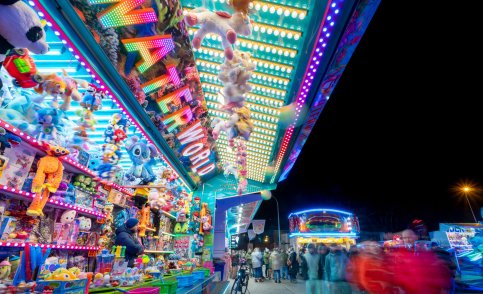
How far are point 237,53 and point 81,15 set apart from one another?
2.01m

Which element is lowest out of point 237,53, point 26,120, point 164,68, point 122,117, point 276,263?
point 276,263

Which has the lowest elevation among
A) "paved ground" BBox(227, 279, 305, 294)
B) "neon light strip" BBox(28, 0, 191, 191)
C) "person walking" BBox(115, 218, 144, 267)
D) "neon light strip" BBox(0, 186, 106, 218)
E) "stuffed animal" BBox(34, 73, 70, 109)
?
"paved ground" BBox(227, 279, 305, 294)

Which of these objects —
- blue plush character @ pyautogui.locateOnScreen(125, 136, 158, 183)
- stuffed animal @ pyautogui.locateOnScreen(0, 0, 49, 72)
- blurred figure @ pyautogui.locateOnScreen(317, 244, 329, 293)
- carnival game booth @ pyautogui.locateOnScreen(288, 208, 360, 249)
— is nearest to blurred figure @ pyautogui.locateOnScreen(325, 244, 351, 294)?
blurred figure @ pyautogui.locateOnScreen(317, 244, 329, 293)

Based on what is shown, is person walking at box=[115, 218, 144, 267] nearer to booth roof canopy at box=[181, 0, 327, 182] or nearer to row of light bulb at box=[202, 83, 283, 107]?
booth roof canopy at box=[181, 0, 327, 182]

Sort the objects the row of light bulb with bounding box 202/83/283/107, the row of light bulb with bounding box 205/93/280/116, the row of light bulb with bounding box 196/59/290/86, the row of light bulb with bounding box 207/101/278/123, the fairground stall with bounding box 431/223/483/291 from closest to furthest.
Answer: the row of light bulb with bounding box 196/59/290/86 → the row of light bulb with bounding box 202/83/283/107 → the row of light bulb with bounding box 205/93/280/116 → the row of light bulb with bounding box 207/101/278/123 → the fairground stall with bounding box 431/223/483/291

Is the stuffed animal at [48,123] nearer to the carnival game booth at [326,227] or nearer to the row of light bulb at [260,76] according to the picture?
the row of light bulb at [260,76]

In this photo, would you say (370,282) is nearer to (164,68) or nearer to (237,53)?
(237,53)

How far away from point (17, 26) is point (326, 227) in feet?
64.5

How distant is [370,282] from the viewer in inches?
179

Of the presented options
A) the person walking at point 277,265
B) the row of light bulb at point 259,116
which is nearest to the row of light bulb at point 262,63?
the row of light bulb at point 259,116

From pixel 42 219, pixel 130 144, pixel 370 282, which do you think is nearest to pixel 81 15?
pixel 130 144

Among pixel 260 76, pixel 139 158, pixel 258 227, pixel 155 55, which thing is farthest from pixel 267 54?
pixel 258 227

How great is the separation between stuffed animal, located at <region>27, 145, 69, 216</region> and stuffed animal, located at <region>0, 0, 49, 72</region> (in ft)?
4.52

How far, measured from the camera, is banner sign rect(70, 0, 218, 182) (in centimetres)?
304
